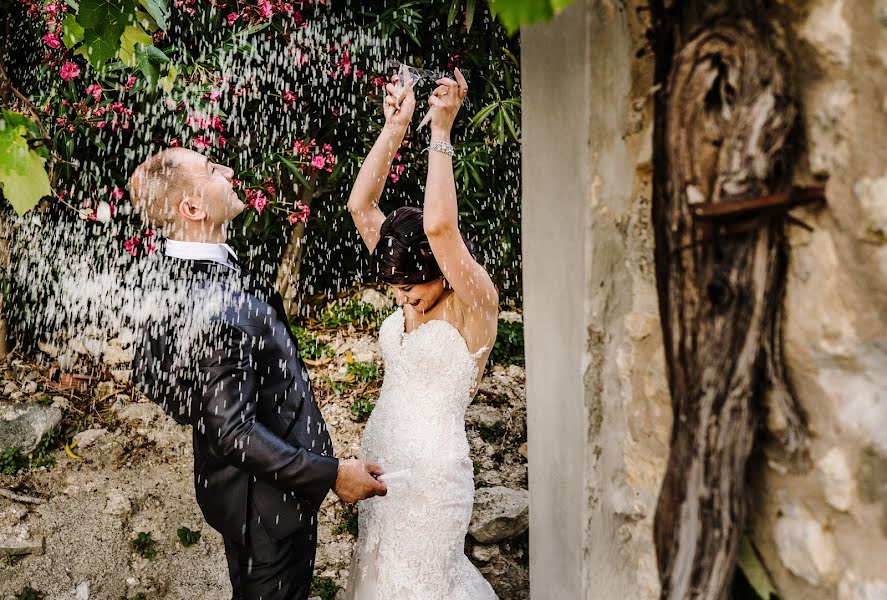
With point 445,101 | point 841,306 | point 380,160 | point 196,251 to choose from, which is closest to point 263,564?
point 196,251

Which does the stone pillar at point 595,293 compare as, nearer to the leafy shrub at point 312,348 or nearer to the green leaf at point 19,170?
the green leaf at point 19,170

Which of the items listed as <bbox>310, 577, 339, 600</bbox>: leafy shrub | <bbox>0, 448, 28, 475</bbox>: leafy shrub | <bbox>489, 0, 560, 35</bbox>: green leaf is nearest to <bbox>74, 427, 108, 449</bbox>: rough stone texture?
<bbox>0, 448, 28, 475</bbox>: leafy shrub

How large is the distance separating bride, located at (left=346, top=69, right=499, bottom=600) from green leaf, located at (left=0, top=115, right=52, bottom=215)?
1.03 metres

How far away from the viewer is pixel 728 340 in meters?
1.01

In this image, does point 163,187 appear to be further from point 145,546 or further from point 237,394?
point 145,546

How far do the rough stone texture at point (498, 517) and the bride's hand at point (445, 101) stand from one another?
2333 millimetres

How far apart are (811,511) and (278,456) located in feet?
5.36

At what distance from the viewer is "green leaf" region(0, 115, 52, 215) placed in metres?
1.70

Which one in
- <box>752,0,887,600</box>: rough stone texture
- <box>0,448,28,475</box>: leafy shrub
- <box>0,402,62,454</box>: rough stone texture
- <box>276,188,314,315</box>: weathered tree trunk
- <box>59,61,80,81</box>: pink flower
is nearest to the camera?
<box>752,0,887,600</box>: rough stone texture

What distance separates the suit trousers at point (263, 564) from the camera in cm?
243

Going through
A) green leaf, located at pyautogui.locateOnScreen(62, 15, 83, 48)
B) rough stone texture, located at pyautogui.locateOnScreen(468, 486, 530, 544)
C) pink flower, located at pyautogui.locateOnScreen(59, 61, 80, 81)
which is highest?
pink flower, located at pyautogui.locateOnScreen(59, 61, 80, 81)

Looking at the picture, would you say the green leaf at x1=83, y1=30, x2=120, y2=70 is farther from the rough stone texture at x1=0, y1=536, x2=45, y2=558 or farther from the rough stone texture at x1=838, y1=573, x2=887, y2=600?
the rough stone texture at x1=0, y1=536, x2=45, y2=558

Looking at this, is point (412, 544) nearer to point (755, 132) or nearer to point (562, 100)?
point (562, 100)

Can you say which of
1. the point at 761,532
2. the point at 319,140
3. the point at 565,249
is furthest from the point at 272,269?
the point at 761,532
